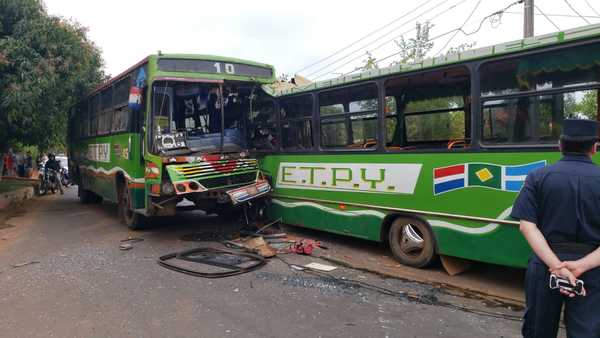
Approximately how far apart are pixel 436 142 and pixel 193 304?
377 cm

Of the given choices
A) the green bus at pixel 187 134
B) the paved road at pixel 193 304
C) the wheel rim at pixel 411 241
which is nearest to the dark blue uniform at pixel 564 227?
the paved road at pixel 193 304

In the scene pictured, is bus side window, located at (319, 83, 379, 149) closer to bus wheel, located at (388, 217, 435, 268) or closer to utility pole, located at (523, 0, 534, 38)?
bus wheel, located at (388, 217, 435, 268)

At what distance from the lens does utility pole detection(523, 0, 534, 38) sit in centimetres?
1122

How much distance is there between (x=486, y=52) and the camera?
509cm

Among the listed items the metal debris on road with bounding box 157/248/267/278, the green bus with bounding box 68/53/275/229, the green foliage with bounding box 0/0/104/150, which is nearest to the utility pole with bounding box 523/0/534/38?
the green bus with bounding box 68/53/275/229

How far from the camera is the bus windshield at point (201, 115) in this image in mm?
7715

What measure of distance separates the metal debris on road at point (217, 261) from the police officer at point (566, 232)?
3860mm

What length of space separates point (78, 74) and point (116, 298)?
938cm

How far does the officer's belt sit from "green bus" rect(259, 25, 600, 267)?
2.32 metres

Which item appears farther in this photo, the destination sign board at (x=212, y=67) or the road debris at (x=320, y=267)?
the destination sign board at (x=212, y=67)

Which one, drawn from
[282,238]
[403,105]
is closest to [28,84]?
[282,238]

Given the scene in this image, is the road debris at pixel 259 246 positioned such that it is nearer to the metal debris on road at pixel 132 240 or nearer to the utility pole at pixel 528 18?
the metal debris on road at pixel 132 240

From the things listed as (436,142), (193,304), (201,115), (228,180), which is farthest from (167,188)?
(436,142)

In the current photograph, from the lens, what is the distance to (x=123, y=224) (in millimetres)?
9820
